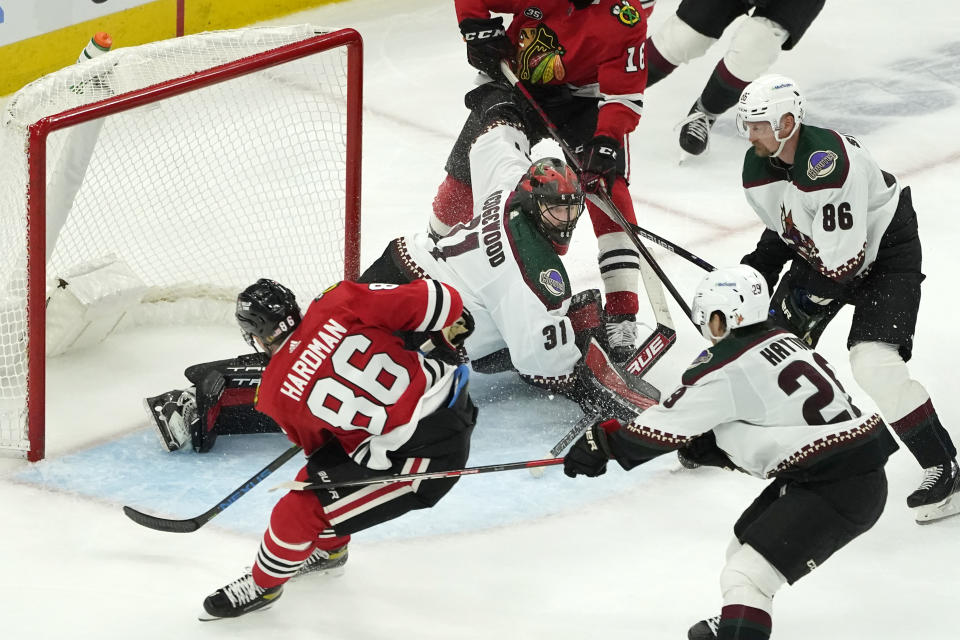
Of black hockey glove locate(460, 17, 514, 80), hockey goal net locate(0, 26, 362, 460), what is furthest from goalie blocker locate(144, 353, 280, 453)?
black hockey glove locate(460, 17, 514, 80)

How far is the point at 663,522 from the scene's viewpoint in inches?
138

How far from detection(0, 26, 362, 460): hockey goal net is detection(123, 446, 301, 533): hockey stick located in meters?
0.54

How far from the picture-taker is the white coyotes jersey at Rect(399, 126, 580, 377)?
3.64m

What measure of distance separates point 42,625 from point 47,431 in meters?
0.96

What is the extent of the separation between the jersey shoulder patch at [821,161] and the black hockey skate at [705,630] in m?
1.09

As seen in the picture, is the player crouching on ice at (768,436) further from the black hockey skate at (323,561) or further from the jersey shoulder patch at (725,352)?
the black hockey skate at (323,561)

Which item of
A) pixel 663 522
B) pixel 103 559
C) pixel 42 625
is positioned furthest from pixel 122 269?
pixel 663 522

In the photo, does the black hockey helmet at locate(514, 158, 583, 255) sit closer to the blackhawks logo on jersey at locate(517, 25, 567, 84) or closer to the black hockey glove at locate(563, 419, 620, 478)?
the blackhawks logo on jersey at locate(517, 25, 567, 84)

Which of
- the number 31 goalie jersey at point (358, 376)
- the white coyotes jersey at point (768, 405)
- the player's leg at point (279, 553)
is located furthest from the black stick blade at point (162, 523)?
the white coyotes jersey at point (768, 405)

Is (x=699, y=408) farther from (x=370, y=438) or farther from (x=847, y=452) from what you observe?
(x=370, y=438)

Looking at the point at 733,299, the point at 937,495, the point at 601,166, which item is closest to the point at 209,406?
the point at 601,166

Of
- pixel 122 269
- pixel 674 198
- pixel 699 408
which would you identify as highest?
pixel 699 408

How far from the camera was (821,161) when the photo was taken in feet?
10.9

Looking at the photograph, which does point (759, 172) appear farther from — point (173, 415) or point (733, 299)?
point (173, 415)
